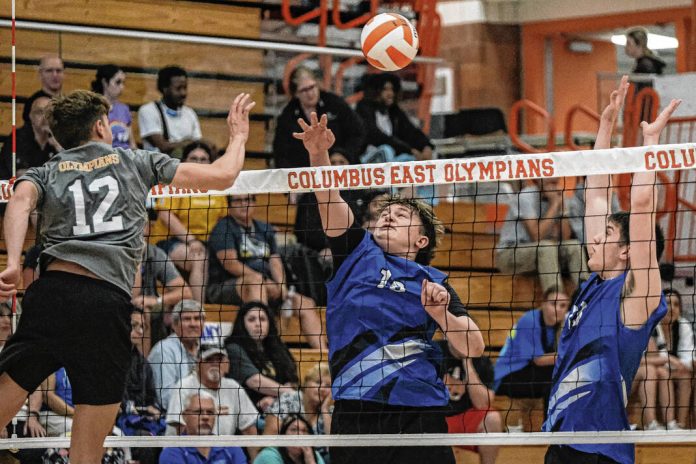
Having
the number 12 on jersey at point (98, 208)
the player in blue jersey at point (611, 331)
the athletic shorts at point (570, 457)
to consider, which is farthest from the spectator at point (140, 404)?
the player in blue jersey at point (611, 331)

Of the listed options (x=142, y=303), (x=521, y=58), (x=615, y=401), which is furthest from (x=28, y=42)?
(x=521, y=58)

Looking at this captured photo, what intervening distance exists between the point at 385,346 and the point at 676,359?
481cm

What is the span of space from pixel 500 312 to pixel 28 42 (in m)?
4.68

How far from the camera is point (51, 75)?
33.1 ft

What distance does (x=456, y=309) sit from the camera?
6191 millimetres

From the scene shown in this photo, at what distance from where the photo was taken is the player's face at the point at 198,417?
844 centimetres

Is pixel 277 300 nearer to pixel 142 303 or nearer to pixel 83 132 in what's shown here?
pixel 142 303

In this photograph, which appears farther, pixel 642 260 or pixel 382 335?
pixel 382 335

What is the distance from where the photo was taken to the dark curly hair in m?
9.23

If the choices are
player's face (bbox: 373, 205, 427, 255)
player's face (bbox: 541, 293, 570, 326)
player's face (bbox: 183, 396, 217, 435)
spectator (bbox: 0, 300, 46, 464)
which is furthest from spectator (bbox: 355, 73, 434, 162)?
player's face (bbox: 373, 205, 427, 255)

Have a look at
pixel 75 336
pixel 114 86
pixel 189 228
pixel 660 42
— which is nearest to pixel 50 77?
pixel 114 86

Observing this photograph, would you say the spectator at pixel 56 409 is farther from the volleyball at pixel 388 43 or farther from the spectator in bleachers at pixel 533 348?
the spectator in bleachers at pixel 533 348

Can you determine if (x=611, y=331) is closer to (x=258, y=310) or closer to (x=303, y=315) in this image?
(x=258, y=310)

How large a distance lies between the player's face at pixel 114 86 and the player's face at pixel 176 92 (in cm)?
52
